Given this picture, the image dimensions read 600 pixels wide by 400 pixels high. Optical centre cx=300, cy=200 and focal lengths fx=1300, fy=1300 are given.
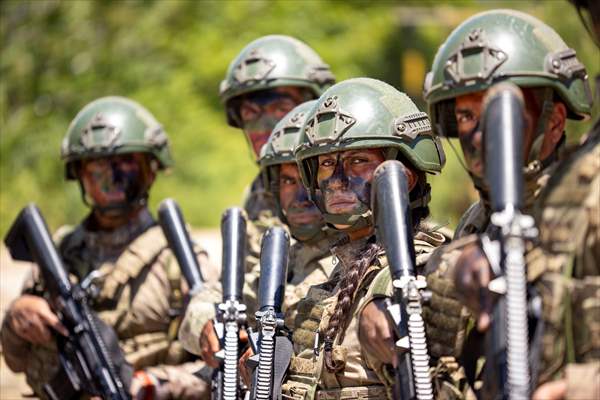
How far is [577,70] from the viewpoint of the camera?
5062mm

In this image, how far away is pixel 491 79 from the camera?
4.95 metres

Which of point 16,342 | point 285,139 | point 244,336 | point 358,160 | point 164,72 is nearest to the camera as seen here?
point 358,160

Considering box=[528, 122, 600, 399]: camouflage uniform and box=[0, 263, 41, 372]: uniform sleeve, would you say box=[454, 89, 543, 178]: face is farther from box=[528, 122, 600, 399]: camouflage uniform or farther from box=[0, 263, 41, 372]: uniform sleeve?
box=[0, 263, 41, 372]: uniform sleeve

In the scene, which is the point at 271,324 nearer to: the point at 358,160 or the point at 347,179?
the point at 347,179

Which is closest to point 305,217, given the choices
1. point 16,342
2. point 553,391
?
point 16,342

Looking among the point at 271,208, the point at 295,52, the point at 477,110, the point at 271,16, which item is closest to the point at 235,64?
the point at 295,52

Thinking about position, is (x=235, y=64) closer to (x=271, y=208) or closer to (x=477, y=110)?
(x=271, y=208)

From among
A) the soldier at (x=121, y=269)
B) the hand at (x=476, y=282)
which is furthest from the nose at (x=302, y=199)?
the hand at (x=476, y=282)

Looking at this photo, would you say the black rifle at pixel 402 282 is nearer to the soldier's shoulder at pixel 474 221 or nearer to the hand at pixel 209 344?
the soldier's shoulder at pixel 474 221

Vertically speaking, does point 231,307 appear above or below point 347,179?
below

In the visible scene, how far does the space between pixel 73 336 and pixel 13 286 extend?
5061 mm

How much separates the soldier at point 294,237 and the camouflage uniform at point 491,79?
1.78m

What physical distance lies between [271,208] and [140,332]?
117cm

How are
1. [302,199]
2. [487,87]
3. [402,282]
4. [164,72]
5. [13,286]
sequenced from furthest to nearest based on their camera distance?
[164,72]
[13,286]
[302,199]
[487,87]
[402,282]
